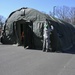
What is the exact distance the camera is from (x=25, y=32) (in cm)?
2077

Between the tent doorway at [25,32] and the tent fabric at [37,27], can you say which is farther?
the tent doorway at [25,32]

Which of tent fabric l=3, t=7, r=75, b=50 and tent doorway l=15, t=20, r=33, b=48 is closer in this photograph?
tent fabric l=3, t=7, r=75, b=50

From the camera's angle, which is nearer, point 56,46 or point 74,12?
point 56,46

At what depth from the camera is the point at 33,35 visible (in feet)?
70.2

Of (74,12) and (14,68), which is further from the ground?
(74,12)

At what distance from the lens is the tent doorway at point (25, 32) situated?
20.7 meters

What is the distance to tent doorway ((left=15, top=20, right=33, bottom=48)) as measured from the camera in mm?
20745

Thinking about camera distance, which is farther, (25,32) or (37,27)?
(37,27)

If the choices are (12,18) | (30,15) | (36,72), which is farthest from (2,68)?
(12,18)

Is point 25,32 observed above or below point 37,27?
below

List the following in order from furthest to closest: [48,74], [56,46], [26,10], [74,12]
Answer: [74,12] < [26,10] < [56,46] < [48,74]

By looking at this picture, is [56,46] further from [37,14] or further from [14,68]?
[14,68]

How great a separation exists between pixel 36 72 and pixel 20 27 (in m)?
14.7

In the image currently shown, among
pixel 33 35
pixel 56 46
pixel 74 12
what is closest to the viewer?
pixel 56 46
